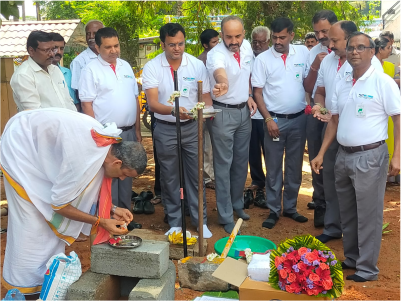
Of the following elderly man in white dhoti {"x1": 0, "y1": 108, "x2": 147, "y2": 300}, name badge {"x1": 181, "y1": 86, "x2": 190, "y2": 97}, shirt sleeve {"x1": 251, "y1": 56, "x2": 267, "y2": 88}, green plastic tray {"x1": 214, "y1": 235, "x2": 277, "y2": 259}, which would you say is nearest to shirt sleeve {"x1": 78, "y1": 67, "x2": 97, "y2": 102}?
name badge {"x1": 181, "y1": 86, "x2": 190, "y2": 97}

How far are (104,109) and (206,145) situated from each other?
224 centimetres

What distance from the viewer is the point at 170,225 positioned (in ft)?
16.9

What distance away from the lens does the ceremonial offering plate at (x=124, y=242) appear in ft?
11.0

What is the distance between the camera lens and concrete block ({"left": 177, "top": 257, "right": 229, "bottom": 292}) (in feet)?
12.7

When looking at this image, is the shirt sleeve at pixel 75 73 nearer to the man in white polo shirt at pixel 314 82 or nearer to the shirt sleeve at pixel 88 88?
the shirt sleeve at pixel 88 88

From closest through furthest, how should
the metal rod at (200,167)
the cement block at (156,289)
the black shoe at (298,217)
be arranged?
the cement block at (156,289)
the metal rod at (200,167)
the black shoe at (298,217)

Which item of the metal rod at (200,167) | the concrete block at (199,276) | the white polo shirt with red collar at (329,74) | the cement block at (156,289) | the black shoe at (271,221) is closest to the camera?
the cement block at (156,289)

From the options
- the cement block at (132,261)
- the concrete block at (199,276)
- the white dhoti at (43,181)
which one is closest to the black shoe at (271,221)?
the concrete block at (199,276)

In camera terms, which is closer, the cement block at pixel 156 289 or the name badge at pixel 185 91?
the cement block at pixel 156 289

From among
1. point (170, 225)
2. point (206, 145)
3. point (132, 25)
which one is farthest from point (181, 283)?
point (132, 25)

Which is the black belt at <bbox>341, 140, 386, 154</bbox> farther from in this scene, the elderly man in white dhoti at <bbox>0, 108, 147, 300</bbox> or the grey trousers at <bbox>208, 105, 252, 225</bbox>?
the elderly man in white dhoti at <bbox>0, 108, 147, 300</bbox>

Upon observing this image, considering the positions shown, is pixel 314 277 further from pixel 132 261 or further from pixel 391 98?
pixel 391 98

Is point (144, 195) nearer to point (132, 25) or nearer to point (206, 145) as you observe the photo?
point (206, 145)

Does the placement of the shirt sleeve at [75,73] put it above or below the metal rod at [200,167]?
above
